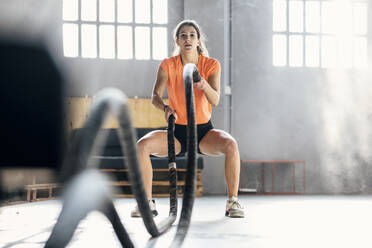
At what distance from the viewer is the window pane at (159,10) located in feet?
16.9

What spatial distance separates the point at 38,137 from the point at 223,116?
2.39 m

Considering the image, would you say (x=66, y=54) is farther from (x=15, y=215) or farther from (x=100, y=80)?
(x=15, y=215)

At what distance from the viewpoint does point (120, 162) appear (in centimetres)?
412

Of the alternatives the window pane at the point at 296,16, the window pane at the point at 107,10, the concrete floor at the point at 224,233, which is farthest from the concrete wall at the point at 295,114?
the concrete floor at the point at 224,233

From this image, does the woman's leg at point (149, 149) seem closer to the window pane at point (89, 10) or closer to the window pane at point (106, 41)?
the window pane at point (106, 41)

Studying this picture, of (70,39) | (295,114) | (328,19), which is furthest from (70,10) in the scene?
(328,19)

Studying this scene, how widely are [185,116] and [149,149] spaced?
0.28 metres

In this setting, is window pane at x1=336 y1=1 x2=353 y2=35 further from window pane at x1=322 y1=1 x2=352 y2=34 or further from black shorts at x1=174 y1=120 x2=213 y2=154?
black shorts at x1=174 y1=120 x2=213 y2=154

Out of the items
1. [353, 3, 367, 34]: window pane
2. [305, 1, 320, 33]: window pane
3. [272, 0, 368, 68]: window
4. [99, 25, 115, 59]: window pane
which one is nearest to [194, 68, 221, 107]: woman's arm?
[99, 25, 115, 59]: window pane

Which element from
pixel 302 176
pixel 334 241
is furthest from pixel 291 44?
pixel 334 241

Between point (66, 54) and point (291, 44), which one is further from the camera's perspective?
point (291, 44)

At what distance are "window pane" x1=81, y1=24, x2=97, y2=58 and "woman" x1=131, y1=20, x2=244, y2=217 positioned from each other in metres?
3.22

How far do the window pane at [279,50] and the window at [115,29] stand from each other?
1.57m

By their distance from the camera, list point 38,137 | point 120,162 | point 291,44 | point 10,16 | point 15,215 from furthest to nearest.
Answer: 1. point 291,44
2. point 10,16
3. point 38,137
4. point 120,162
5. point 15,215
